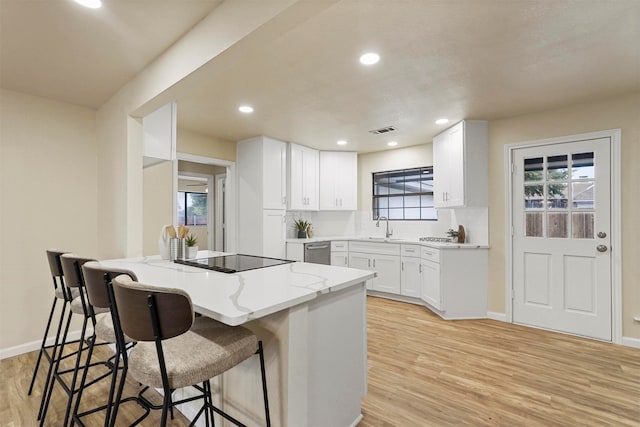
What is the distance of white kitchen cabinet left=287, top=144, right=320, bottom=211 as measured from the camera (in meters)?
4.72

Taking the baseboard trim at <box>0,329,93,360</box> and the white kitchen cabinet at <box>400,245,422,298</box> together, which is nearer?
the baseboard trim at <box>0,329,93,360</box>

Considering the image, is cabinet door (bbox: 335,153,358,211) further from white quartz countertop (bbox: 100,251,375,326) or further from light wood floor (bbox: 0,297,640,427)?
white quartz countertop (bbox: 100,251,375,326)

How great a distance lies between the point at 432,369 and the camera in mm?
2459

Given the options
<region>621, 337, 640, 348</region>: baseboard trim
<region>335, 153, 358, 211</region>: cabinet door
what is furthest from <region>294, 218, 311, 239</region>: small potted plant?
<region>621, 337, 640, 348</region>: baseboard trim

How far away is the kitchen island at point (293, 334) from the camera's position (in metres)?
1.34

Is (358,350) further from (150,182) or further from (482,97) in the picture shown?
(150,182)

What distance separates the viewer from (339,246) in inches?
195

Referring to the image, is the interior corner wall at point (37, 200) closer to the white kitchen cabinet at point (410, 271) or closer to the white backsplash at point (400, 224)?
the white backsplash at point (400, 224)

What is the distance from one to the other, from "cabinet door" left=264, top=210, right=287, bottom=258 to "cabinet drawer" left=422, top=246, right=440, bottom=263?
2.04 meters

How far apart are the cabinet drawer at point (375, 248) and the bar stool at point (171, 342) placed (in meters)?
3.38

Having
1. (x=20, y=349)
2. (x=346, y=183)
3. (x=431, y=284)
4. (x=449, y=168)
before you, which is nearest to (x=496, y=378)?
(x=431, y=284)

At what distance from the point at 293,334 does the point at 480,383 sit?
173cm

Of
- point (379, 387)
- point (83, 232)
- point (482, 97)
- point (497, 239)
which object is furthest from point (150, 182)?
point (497, 239)

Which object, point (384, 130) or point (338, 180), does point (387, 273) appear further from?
point (384, 130)
